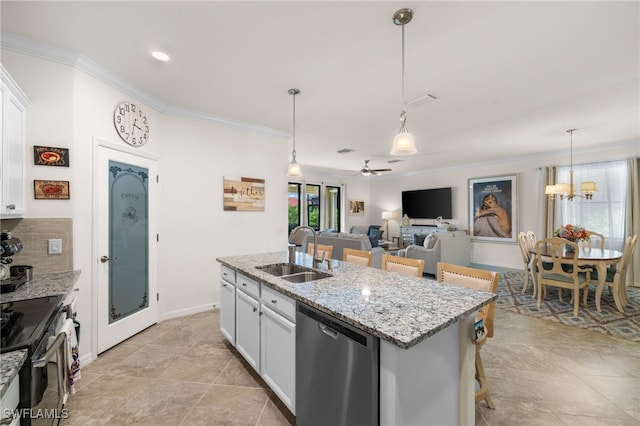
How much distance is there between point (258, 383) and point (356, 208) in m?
7.79

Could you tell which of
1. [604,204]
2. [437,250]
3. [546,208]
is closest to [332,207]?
[437,250]

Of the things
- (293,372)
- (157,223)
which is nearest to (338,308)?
(293,372)

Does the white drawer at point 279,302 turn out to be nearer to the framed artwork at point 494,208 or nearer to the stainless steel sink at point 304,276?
the stainless steel sink at point 304,276

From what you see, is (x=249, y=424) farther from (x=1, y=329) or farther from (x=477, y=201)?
(x=477, y=201)

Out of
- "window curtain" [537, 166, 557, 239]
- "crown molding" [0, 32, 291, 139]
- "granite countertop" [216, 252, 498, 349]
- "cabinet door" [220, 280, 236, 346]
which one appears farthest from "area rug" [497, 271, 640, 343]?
"crown molding" [0, 32, 291, 139]

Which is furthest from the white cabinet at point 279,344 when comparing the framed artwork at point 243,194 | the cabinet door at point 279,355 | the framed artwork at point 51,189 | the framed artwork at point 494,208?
the framed artwork at point 494,208

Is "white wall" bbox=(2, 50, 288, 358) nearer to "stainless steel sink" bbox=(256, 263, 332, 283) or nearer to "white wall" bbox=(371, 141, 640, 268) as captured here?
"stainless steel sink" bbox=(256, 263, 332, 283)

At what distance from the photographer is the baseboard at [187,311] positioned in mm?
3425

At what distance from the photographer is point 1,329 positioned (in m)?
1.23

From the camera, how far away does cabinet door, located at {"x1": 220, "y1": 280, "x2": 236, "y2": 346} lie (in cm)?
253

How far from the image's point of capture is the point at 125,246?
290 cm

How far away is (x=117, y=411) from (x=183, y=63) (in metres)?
2.81

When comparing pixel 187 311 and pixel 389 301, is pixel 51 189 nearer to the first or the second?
pixel 187 311

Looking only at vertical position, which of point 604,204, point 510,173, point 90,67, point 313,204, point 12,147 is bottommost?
point 604,204
